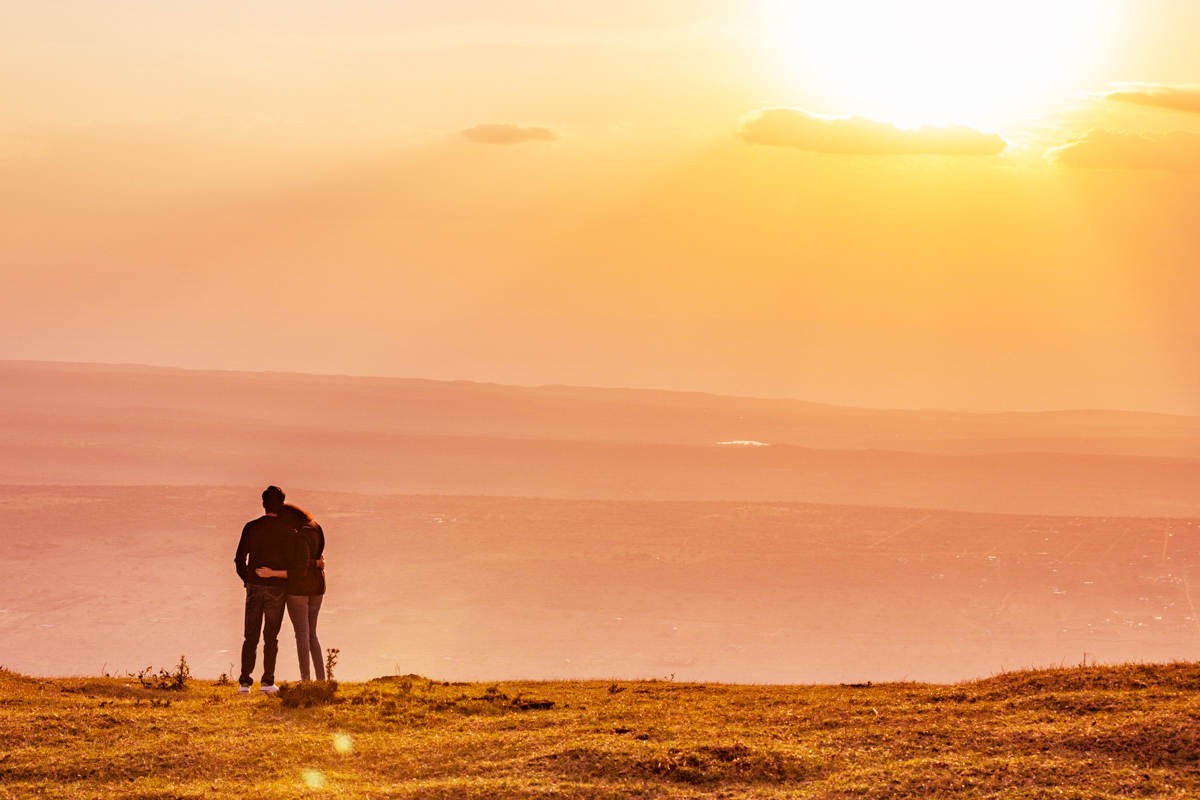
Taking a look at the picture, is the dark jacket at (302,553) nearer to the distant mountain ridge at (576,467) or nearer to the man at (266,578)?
the man at (266,578)

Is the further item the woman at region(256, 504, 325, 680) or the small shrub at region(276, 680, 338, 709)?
the woman at region(256, 504, 325, 680)

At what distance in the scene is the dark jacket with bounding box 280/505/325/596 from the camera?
37.2ft

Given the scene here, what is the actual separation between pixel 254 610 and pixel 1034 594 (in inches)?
3075

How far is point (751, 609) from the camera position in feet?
254

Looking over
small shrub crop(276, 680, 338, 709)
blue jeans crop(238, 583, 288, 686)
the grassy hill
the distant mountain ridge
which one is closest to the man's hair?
blue jeans crop(238, 583, 288, 686)

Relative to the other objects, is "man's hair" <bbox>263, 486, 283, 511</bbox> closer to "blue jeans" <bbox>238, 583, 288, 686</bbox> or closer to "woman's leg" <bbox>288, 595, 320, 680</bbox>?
"blue jeans" <bbox>238, 583, 288, 686</bbox>

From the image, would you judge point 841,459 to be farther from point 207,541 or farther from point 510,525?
point 207,541

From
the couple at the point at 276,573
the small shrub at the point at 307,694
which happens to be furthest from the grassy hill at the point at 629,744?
the couple at the point at 276,573

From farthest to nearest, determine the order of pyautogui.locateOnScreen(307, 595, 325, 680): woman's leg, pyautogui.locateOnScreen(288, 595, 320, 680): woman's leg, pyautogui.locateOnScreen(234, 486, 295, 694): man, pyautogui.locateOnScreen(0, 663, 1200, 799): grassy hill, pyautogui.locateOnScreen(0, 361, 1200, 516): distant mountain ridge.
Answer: pyautogui.locateOnScreen(0, 361, 1200, 516): distant mountain ridge → pyautogui.locateOnScreen(307, 595, 325, 680): woman's leg → pyautogui.locateOnScreen(288, 595, 320, 680): woman's leg → pyautogui.locateOnScreen(234, 486, 295, 694): man → pyautogui.locateOnScreen(0, 663, 1200, 799): grassy hill

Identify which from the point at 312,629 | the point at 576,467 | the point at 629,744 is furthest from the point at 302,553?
the point at 576,467

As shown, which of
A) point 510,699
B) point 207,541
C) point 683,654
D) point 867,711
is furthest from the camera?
point 207,541

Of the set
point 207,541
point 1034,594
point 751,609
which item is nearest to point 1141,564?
point 1034,594

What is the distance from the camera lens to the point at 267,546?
37.0ft

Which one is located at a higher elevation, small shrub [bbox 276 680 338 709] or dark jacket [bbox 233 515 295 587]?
dark jacket [bbox 233 515 295 587]
